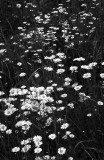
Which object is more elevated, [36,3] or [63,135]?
[36,3]

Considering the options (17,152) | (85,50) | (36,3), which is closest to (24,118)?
(17,152)

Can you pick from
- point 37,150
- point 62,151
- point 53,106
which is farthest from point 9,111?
point 62,151

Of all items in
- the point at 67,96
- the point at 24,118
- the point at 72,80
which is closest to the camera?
the point at 24,118

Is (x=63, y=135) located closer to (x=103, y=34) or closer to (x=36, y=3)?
(x=103, y=34)

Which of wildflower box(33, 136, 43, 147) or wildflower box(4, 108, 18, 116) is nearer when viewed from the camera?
wildflower box(33, 136, 43, 147)

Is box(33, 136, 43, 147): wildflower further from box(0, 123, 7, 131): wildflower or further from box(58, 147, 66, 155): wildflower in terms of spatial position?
box(0, 123, 7, 131): wildflower

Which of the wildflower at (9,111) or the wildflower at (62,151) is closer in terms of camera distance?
the wildflower at (62,151)

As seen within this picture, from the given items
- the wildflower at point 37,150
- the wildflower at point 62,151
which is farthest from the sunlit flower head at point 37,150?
the wildflower at point 62,151

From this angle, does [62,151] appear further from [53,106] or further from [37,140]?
[53,106]

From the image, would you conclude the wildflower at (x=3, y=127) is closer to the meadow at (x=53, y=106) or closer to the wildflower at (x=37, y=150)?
the meadow at (x=53, y=106)

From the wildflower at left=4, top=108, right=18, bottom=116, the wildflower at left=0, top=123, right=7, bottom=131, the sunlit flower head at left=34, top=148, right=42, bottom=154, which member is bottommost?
the sunlit flower head at left=34, top=148, right=42, bottom=154

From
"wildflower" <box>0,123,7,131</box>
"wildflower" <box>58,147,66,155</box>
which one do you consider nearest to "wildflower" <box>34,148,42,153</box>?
"wildflower" <box>58,147,66,155</box>
